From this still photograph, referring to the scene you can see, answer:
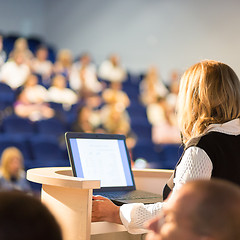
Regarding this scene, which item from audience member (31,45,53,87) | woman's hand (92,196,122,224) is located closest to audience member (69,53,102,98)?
audience member (31,45,53,87)

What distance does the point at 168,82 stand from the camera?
6531 millimetres

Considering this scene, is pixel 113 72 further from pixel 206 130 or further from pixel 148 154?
pixel 206 130

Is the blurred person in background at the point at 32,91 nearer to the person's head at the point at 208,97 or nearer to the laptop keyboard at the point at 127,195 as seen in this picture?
the laptop keyboard at the point at 127,195

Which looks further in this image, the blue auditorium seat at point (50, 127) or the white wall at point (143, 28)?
the white wall at point (143, 28)

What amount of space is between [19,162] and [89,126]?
Result: 105 cm

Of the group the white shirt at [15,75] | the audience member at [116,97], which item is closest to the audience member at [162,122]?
the audience member at [116,97]

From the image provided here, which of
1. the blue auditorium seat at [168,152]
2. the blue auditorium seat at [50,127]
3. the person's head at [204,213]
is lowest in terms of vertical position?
the blue auditorium seat at [168,152]

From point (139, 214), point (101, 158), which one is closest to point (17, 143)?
point (101, 158)

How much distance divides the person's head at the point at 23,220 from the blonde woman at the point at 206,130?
1.95ft

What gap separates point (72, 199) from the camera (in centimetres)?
113

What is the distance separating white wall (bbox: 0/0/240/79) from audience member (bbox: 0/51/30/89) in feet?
7.51

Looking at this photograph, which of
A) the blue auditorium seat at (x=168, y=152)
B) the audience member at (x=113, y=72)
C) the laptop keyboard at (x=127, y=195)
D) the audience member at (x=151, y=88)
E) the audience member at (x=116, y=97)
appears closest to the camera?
the laptop keyboard at (x=127, y=195)

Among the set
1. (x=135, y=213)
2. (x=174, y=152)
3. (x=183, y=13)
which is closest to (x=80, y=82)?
(x=174, y=152)

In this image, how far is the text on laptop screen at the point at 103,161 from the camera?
4.54 feet
